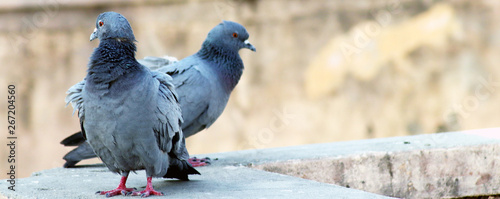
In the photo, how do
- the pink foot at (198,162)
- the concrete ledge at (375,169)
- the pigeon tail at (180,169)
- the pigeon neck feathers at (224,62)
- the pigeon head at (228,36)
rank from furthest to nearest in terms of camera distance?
the pigeon head at (228,36)
the pigeon neck feathers at (224,62)
the pink foot at (198,162)
the concrete ledge at (375,169)
the pigeon tail at (180,169)

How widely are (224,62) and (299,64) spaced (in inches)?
160

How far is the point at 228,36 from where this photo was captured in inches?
239

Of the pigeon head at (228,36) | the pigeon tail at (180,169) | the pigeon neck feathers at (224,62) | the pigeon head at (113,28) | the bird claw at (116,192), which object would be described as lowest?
the bird claw at (116,192)

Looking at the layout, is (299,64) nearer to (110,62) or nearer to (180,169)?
(180,169)

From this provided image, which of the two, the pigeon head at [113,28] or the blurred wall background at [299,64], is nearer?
the pigeon head at [113,28]

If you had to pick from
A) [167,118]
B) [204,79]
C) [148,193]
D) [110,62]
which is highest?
[204,79]

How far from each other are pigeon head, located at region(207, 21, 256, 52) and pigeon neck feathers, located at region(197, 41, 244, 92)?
5 cm

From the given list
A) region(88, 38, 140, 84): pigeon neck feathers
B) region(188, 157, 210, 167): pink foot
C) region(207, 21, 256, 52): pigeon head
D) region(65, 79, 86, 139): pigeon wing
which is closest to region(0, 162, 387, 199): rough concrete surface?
region(188, 157, 210, 167): pink foot

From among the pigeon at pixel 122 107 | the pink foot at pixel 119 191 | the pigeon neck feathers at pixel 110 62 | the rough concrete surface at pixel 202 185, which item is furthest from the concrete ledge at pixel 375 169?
the pigeon neck feathers at pixel 110 62

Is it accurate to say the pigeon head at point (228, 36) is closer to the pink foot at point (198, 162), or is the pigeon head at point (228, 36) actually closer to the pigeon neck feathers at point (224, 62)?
the pigeon neck feathers at point (224, 62)

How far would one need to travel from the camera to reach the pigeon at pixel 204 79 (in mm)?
5578

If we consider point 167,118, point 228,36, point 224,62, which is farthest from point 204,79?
point 167,118

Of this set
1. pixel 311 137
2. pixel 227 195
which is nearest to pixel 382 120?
pixel 311 137

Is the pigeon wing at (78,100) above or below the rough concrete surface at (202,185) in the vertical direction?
above
